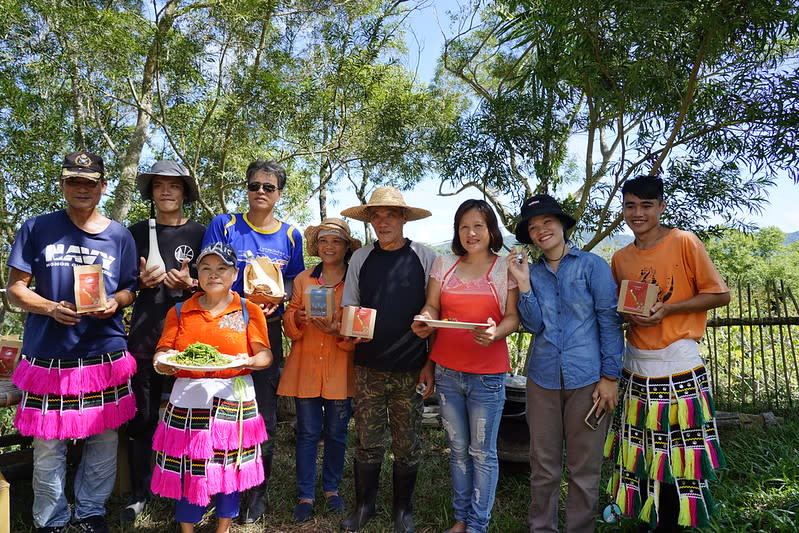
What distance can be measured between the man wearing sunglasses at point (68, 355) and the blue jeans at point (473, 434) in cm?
211

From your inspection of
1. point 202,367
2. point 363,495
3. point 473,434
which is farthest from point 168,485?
point 473,434

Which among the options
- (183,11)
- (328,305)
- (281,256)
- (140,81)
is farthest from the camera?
(140,81)

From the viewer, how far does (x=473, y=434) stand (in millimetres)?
3025

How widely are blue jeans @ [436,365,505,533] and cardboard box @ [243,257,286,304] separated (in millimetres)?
1240

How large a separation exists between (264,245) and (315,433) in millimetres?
1414

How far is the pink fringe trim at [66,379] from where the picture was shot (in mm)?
2994

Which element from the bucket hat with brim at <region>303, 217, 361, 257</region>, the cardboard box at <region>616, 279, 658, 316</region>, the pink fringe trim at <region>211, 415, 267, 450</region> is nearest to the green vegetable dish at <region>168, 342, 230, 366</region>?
the pink fringe trim at <region>211, 415, 267, 450</region>

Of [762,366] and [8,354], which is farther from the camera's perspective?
[762,366]

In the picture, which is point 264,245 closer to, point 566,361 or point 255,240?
point 255,240

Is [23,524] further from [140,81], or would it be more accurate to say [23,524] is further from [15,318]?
[15,318]

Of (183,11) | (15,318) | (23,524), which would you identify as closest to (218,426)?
(23,524)

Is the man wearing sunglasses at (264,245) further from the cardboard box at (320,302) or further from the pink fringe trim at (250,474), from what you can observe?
the pink fringe trim at (250,474)

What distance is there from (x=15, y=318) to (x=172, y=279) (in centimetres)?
1225

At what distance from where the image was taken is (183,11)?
27.0 ft
